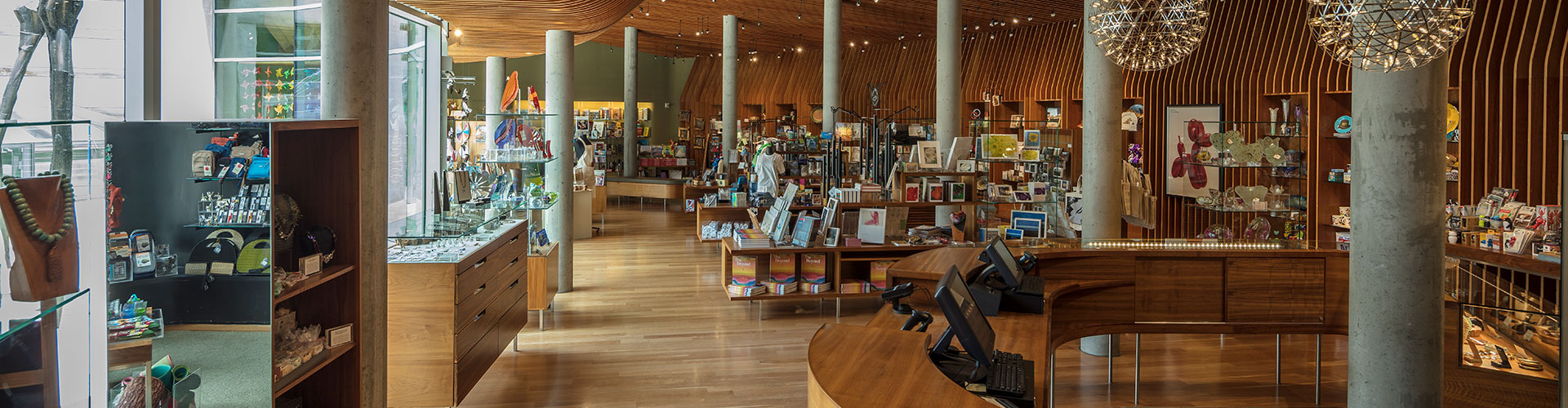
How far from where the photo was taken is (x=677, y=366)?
18.4 ft

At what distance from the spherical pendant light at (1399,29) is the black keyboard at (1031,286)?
1443 millimetres

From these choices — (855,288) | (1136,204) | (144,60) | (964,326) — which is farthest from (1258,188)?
(144,60)

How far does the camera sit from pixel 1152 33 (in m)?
4.16

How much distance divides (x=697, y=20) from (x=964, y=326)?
1564 centimetres

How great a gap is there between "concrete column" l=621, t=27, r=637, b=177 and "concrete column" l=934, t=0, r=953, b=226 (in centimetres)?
1063

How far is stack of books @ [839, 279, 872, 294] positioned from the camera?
727cm

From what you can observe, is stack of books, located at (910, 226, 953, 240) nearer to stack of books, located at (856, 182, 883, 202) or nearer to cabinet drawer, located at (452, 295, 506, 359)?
stack of books, located at (856, 182, 883, 202)

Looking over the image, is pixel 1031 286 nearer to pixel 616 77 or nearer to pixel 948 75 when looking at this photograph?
pixel 948 75

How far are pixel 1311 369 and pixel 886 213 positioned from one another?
10.1ft

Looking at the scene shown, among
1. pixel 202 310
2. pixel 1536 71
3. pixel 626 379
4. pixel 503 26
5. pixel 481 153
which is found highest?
pixel 503 26

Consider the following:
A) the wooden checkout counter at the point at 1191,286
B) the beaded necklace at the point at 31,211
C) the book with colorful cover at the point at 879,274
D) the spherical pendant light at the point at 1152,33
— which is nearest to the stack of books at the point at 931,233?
the book with colorful cover at the point at 879,274

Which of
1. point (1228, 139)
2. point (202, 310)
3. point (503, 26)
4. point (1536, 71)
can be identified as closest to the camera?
point (202, 310)

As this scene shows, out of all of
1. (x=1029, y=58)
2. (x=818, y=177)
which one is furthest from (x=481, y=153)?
(x=1029, y=58)

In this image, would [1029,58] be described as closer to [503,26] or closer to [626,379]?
[503,26]
